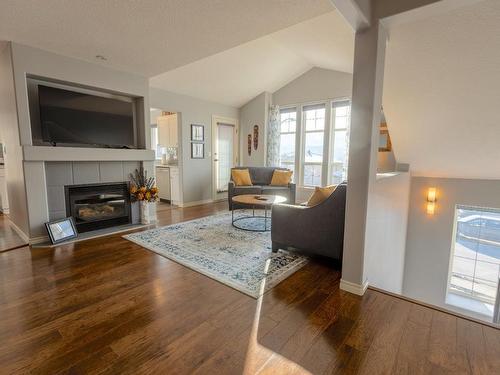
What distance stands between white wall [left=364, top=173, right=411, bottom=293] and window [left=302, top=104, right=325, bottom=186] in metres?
2.08

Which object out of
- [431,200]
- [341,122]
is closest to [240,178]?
[341,122]

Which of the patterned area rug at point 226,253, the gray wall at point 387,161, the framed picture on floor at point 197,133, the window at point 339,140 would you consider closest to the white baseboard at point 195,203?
the framed picture on floor at point 197,133

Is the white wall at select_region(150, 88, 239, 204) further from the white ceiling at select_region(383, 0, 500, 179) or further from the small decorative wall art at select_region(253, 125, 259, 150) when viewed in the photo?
the white ceiling at select_region(383, 0, 500, 179)

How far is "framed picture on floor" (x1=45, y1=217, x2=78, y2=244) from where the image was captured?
10.3 ft

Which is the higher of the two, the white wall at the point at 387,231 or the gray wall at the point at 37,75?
the gray wall at the point at 37,75

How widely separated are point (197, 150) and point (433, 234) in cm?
470

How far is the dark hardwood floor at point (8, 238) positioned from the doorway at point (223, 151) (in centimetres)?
365

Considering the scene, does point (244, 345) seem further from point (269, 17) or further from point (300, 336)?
point (269, 17)

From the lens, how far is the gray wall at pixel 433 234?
12.7ft

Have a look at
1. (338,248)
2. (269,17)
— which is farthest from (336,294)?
(269,17)

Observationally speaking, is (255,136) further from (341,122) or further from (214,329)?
(214,329)

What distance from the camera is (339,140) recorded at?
18.3 feet

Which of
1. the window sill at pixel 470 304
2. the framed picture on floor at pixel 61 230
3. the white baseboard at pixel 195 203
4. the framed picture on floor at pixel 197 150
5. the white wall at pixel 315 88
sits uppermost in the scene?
the white wall at pixel 315 88

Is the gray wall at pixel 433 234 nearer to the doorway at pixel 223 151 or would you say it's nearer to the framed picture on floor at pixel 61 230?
the doorway at pixel 223 151
